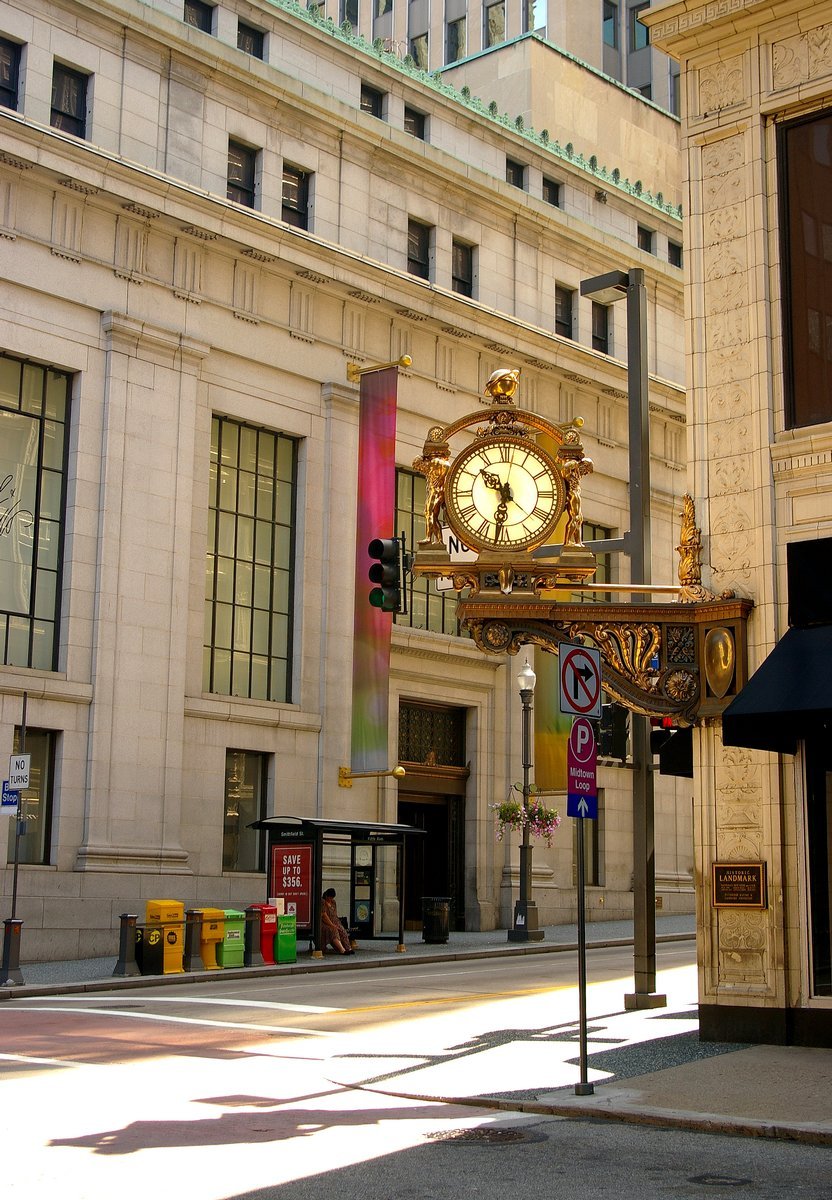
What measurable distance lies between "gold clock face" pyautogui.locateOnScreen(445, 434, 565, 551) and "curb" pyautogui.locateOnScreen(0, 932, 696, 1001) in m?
12.9

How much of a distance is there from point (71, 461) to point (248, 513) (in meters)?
5.29

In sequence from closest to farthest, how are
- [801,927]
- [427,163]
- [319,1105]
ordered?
[319,1105] → [801,927] → [427,163]

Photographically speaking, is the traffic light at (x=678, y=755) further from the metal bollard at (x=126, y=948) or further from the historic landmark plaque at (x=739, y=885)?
the metal bollard at (x=126, y=948)

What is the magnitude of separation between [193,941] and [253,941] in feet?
4.29

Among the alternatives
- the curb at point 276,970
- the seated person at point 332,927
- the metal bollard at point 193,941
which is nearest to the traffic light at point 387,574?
the curb at point 276,970

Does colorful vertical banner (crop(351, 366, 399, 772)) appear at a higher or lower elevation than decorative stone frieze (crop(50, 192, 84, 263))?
lower

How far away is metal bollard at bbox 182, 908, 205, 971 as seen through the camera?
26500 mm

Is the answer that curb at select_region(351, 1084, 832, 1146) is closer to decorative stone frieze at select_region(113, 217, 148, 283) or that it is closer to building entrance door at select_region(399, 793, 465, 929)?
decorative stone frieze at select_region(113, 217, 148, 283)

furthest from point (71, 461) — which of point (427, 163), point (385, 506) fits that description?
point (427, 163)

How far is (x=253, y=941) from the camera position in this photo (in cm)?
2741

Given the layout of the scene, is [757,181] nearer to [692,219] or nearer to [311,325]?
[692,219]

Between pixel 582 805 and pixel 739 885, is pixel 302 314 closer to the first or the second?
pixel 739 885

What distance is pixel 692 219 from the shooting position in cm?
1602

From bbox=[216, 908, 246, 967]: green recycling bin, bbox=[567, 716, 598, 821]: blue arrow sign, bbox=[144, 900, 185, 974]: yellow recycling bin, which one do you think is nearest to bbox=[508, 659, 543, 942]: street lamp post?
bbox=[216, 908, 246, 967]: green recycling bin
